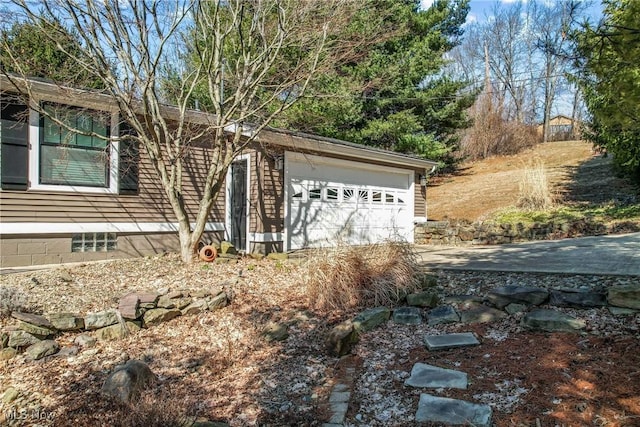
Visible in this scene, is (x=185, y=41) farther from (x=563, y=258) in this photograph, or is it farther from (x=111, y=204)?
(x=563, y=258)

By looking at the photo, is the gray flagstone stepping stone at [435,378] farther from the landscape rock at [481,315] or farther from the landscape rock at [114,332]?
the landscape rock at [114,332]

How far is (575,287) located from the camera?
4445mm

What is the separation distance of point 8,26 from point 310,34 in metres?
4.83

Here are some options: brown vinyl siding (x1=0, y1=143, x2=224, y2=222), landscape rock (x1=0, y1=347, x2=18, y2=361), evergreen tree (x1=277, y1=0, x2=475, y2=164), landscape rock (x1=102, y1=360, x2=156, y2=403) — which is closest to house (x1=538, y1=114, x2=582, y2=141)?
evergreen tree (x1=277, y1=0, x2=475, y2=164)

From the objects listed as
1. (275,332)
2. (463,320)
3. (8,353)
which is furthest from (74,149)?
(463,320)

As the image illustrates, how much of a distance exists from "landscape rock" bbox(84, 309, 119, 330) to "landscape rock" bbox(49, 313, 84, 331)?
6cm

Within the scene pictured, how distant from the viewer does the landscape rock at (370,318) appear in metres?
4.05

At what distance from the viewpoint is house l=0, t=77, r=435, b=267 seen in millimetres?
6465

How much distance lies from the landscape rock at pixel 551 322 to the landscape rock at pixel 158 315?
3.62 metres

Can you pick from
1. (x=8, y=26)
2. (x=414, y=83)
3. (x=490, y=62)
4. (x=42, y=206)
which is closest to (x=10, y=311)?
(x=42, y=206)

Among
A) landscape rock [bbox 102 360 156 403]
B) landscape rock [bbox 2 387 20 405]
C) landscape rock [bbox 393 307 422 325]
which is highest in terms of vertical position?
landscape rock [bbox 393 307 422 325]

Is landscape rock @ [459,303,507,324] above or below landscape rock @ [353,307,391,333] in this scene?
above

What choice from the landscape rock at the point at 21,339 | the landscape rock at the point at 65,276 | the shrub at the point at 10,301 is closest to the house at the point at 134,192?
the landscape rock at the point at 65,276

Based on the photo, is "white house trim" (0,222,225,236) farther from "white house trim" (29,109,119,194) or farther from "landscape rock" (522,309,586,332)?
"landscape rock" (522,309,586,332)
